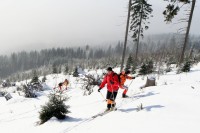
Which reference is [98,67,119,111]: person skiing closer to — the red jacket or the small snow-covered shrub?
the red jacket

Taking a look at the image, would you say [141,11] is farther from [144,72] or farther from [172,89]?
[172,89]

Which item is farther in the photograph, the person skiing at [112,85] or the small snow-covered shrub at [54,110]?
the person skiing at [112,85]

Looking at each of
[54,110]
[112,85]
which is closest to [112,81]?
[112,85]

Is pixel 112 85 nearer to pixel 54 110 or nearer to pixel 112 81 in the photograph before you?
pixel 112 81

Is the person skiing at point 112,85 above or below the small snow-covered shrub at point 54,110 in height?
above

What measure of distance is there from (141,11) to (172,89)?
25.7m

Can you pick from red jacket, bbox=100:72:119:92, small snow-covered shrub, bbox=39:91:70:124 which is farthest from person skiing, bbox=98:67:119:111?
small snow-covered shrub, bbox=39:91:70:124

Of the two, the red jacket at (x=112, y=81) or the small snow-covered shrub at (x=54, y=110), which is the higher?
the red jacket at (x=112, y=81)

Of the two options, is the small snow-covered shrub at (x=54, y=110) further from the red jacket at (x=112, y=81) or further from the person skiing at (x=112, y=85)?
the red jacket at (x=112, y=81)

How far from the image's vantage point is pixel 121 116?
7.59 meters

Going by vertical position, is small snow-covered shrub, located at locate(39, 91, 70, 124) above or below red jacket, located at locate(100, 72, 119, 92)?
below

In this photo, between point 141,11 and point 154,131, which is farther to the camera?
point 141,11

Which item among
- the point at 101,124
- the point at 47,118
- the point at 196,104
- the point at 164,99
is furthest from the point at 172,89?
the point at 47,118

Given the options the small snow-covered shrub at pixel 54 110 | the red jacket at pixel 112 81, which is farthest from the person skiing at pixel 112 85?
the small snow-covered shrub at pixel 54 110
